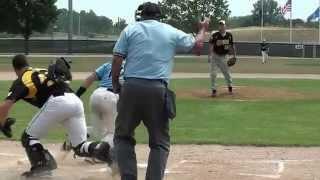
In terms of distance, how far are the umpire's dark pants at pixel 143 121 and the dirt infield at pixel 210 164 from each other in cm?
115

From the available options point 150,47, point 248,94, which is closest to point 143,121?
point 150,47

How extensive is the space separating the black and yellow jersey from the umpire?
1.13 meters

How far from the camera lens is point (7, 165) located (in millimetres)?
7879

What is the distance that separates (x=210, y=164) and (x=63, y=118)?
6.60 feet

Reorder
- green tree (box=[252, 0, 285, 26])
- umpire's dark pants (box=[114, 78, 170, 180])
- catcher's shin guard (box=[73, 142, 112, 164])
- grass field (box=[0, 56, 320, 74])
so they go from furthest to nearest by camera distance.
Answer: green tree (box=[252, 0, 285, 26]), grass field (box=[0, 56, 320, 74]), catcher's shin guard (box=[73, 142, 112, 164]), umpire's dark pants (box=[114, 78, 170, 180])

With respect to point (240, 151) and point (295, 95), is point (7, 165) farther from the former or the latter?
point (295, 95)

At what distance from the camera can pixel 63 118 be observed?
22.8 ft

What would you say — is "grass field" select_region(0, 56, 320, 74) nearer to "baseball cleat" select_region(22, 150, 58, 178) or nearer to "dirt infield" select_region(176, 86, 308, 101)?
"dirt infield" select_region(176, 86, 308, 101)

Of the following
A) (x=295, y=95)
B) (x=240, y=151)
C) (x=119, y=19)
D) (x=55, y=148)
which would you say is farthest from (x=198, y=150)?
(x=119, y=19)

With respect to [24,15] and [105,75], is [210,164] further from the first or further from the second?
[24,15]

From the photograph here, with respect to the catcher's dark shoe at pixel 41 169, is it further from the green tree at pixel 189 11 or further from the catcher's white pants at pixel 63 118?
the green tree at pixel 189 11

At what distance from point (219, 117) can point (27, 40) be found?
4574 centimetres

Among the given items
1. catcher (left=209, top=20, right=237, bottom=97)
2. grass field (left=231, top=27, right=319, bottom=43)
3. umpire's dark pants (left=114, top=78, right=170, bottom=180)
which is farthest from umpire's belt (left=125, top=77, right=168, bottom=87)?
grass field (left=231, top=27, right=319, bottom=43)

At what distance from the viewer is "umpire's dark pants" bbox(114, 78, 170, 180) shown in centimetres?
579
